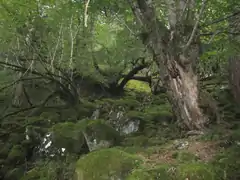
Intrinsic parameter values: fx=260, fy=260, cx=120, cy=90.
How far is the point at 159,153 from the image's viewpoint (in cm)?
486

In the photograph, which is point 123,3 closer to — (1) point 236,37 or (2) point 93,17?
(2) point 93,17

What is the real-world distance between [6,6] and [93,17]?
10.1ft

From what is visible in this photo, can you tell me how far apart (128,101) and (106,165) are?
15.9ft

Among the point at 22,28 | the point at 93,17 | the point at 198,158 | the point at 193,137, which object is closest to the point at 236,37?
the point at 193,137

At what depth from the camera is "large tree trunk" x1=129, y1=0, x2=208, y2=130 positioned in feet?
16.9

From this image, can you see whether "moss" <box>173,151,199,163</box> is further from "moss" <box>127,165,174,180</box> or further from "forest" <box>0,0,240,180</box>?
"moss" <box>127,165,174,180</box>

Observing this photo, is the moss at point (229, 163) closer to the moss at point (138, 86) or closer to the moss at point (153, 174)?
the moss at point (153, 174)

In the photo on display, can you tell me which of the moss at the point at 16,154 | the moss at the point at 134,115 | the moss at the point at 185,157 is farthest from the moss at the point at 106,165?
the moss at the point at 16,154

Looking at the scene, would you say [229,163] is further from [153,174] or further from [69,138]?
[69,138]

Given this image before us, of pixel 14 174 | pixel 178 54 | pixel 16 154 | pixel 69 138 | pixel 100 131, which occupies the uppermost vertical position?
pixel 178 54

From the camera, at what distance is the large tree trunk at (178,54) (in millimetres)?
5140

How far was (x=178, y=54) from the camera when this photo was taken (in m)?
5.26

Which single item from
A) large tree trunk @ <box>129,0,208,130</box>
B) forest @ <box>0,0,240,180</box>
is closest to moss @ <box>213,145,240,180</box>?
forest @ <box>0,0,240,180</box>

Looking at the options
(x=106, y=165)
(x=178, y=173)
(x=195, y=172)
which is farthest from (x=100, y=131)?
(x=195, y=172)
